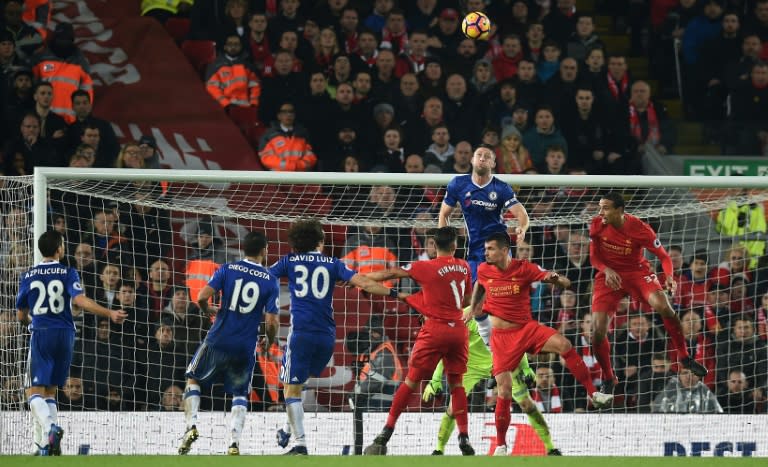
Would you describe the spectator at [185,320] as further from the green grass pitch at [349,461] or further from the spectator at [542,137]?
the spectator at [542,137]

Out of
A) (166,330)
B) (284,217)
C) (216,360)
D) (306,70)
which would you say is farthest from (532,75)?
(216,360)

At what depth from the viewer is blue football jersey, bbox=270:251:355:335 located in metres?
9.55

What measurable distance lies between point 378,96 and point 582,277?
10.2 ft

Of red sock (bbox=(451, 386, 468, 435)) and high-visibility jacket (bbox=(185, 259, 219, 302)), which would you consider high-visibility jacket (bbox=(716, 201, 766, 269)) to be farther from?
high-visibility jacket (bbox=(185, 259, 219, 302))

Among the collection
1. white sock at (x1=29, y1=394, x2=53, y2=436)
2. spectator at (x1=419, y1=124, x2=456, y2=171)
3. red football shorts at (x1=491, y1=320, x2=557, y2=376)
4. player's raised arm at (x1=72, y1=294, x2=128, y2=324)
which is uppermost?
spectator at (x1=419, y1=124, x2=456, y2=171)

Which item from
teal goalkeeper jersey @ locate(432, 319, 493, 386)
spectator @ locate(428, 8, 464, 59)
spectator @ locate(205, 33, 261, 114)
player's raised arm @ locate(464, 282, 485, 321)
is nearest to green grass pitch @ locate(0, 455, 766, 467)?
player's raised arm @ locate(464, 282, 485, 321)

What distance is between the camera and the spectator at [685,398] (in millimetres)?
11828

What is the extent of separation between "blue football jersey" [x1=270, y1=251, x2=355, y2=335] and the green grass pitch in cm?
161

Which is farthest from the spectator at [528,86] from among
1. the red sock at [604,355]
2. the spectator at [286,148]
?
the red sock at [604,355]

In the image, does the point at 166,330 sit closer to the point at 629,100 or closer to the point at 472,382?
the point at 472,382

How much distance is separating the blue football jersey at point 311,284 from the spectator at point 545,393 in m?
2.94

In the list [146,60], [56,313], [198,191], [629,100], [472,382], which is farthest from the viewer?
[629,100]

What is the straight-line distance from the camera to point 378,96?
14117 mm

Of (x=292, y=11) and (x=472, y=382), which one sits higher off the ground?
(x=292, y=11)
